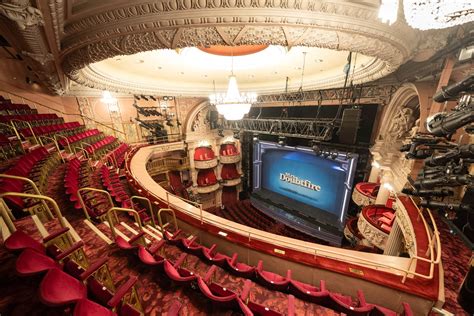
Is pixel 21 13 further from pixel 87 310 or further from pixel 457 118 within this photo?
pixel 457 118

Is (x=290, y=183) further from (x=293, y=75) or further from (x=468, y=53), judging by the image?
(x=468, y=53)

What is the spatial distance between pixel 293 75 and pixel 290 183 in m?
7.14

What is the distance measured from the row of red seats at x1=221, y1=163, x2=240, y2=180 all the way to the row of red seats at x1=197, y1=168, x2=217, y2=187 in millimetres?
878

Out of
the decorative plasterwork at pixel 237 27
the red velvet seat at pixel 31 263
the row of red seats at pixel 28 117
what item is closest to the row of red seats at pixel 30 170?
the red velvet seat at pixel 31 263

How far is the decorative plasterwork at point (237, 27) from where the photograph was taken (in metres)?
2.21

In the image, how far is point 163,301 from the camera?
98.7 inches

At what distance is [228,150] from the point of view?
14.8m

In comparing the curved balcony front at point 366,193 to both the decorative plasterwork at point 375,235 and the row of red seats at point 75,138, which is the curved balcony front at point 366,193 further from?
the row of red seats at point 75,138

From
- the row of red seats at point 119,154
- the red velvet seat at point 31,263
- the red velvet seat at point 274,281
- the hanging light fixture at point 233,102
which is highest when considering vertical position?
the hanging light fixture at point 233,102

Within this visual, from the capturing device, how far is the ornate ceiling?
7.30ft

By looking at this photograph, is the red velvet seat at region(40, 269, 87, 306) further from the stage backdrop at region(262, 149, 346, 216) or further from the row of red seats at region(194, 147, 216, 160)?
the row of red seats at region(194, 147, 216, 160)

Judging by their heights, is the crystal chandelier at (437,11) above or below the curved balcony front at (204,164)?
above

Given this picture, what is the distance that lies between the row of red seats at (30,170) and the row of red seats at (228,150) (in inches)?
399

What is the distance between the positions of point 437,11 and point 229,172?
14.0 m
